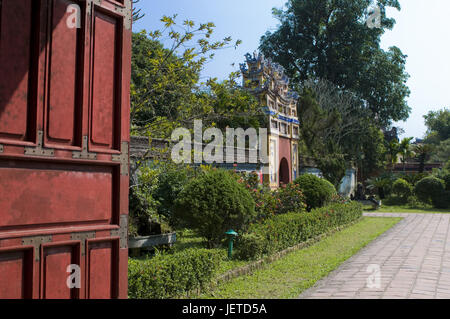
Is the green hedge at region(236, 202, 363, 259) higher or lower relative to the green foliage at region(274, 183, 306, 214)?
lower

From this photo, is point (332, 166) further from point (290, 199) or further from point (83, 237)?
point (83, 237)

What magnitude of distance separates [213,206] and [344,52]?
30.4 meters

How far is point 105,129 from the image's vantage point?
4059mm

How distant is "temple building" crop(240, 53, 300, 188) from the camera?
15.7 metres

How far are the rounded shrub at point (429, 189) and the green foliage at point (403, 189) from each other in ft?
3.93

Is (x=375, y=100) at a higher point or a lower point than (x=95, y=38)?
higher

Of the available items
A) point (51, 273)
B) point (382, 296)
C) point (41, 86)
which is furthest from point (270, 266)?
point (41, 86)

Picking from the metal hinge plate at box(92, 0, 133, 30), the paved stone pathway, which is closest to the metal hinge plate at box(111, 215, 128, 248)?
the metal hinge plate at box(92, 0, 133, 30)

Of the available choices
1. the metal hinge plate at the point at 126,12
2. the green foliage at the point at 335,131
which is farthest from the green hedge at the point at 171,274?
the green foliage at the point at 335,131

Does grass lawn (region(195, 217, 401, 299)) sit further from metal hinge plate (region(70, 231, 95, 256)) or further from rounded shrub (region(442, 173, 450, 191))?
rounded shrub (region(442, 173, 450, 191))

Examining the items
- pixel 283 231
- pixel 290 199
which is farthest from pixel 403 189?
pixel 283 231

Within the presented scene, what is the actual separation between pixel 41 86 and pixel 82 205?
1.13m

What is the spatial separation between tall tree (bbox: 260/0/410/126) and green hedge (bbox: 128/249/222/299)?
2998 centimetres

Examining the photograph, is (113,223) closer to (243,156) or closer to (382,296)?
(382,296)
